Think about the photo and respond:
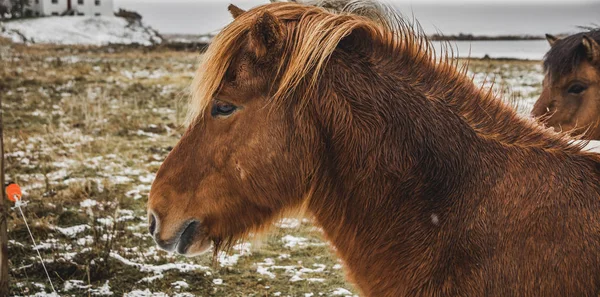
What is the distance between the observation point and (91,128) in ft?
32.7

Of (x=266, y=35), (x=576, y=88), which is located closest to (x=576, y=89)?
(x=576, y=88)

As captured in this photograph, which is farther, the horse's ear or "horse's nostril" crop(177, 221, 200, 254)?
"horse's nostril" crop(177, 221, 200, 254)

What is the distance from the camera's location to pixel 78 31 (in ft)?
133

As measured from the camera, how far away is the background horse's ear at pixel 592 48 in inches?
210

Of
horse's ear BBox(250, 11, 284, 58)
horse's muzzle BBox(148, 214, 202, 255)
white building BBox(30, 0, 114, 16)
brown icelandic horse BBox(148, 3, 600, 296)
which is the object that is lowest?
horse's muzzle BBox(148, 214, 202, 255)

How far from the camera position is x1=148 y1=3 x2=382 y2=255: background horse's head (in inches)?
84.0

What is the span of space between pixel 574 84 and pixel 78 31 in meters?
42.1

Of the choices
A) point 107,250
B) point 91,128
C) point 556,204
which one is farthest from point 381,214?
point 91,128

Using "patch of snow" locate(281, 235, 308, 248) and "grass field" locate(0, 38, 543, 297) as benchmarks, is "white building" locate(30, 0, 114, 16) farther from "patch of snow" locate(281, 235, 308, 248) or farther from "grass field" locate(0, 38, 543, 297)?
"patch of snow" locate(281, 235, 308, 248)

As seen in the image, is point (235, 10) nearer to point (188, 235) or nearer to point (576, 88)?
point (188, 235)

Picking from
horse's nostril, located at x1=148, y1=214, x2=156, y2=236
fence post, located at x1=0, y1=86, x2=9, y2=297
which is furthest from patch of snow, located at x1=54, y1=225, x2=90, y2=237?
horse's nostril, located at x1=148, y1=214, x2=156, y2=236

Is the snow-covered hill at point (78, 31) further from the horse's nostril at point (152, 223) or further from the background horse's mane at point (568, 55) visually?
the horse's nostril at point (152, 223)

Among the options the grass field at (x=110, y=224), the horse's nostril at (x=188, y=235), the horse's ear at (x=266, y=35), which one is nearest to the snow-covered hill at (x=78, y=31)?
the grass field at (x=110, y=224)

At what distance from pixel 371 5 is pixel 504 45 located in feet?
108
